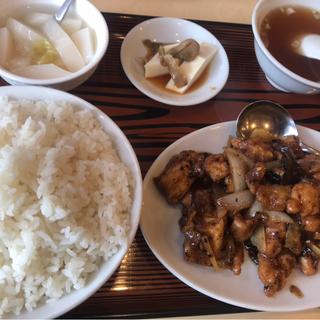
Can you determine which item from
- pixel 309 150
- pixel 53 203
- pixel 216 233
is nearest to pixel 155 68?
pixel 309 150

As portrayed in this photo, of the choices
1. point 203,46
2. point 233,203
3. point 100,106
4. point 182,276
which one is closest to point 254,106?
point 203,46

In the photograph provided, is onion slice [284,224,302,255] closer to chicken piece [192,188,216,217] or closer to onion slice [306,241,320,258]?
onion slice [306,241,320,258]

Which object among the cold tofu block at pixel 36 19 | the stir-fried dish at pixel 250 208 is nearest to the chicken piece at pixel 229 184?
the stir-fried dish at pixel 250 208

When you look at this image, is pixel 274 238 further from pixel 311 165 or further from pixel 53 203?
pixel 53 203

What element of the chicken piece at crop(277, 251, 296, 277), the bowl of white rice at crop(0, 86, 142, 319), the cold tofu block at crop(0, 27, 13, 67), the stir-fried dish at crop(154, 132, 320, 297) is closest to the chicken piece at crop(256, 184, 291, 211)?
the stir-fried dish at crop(154, 132, 320, 297)

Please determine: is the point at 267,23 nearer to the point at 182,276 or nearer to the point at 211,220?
the point at 211,220
